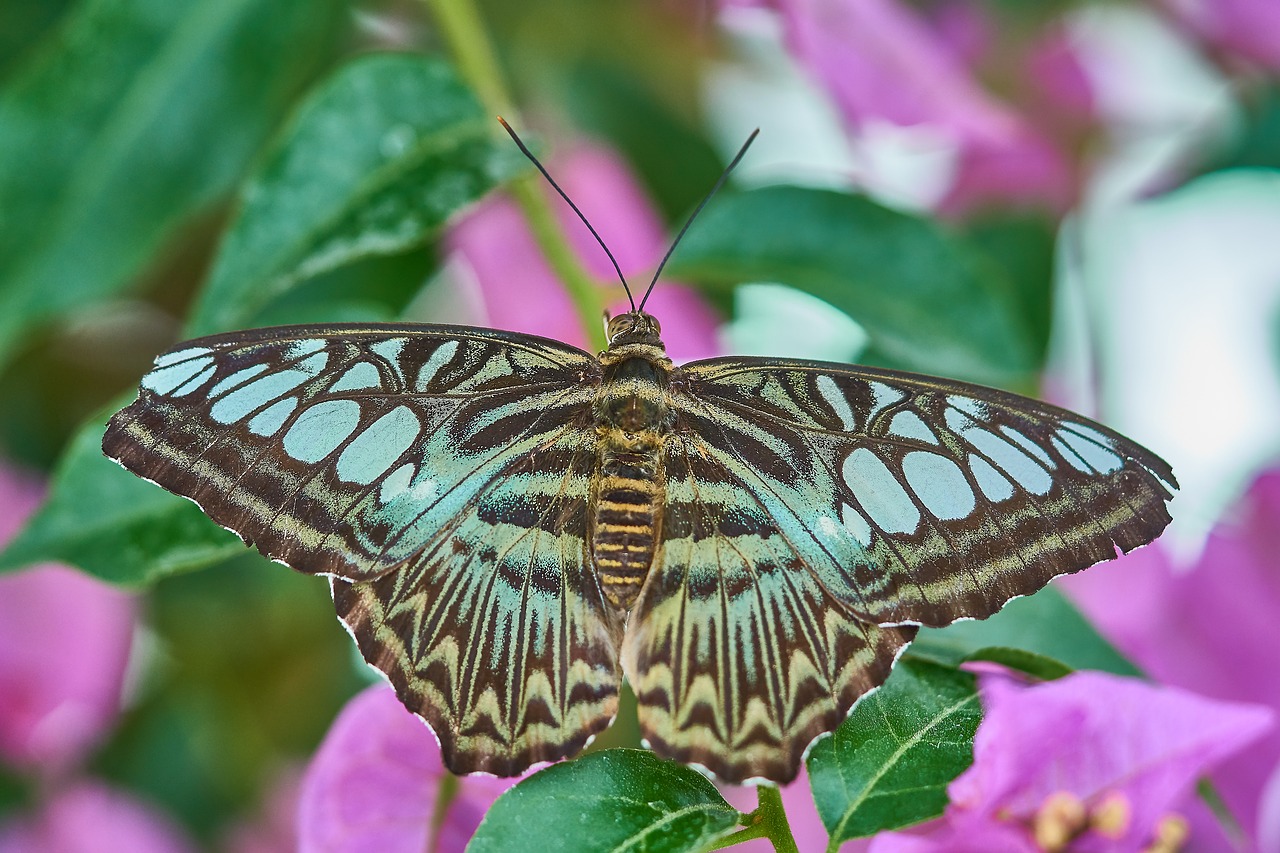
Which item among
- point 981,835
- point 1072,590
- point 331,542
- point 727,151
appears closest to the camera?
point 981,835

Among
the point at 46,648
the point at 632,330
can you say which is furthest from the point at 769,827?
the point at 46,648

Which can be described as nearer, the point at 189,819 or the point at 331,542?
the point at 331,542

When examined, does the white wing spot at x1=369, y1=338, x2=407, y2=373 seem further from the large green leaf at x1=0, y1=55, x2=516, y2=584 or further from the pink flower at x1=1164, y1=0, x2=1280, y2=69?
the pink flower at x1=1164, y1=0, x2=1280, y2=69

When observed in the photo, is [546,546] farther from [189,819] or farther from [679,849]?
[189,819]

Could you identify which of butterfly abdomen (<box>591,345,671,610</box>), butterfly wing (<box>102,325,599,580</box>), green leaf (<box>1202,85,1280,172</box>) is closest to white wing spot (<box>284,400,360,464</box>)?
butterfly wing (<box>102,325,599,580</box>)

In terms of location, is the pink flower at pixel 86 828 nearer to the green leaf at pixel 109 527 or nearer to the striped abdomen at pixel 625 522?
the green leaf at pixel 109 527

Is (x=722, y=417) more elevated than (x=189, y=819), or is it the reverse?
(x=722, y=417)

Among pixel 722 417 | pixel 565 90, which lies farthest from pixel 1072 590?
pixel 565 90
